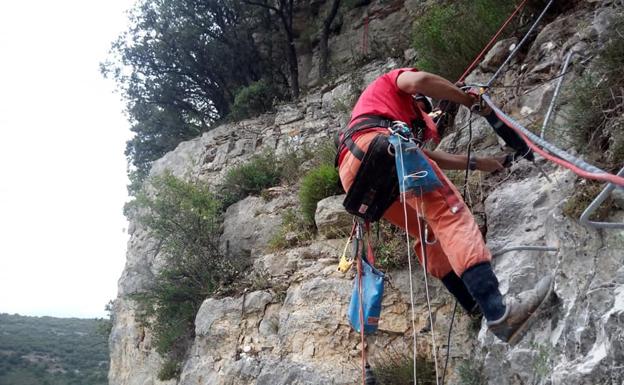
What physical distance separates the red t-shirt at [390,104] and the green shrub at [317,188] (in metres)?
2.33

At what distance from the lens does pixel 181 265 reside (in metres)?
7.68

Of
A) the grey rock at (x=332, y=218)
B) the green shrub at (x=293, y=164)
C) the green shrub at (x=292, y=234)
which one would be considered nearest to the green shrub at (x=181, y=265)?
the green shrub at (x=292, y=234)

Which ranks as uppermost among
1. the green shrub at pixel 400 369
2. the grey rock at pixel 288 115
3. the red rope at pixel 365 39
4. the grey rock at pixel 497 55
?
the red rope at pixel 365 39

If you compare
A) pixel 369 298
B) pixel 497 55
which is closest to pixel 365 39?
pixel 497 55

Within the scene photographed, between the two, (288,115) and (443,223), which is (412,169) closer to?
(443,223)

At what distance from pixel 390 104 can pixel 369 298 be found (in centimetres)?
137

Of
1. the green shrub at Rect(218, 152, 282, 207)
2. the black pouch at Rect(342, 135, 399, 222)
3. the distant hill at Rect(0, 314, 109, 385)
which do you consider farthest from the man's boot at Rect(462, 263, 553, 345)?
the distant hill at Rect(0, 314, 109, 385)

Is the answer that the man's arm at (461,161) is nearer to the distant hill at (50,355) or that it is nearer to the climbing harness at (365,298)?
the climbing harness at (365,298)

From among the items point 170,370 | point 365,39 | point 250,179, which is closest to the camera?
point 170,370

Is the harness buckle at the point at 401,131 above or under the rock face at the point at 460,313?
above

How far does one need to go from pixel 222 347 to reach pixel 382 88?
136 inches

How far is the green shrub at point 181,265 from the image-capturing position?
745 cm

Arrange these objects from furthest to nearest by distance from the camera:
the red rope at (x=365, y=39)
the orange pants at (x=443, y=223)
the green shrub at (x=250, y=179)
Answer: the red rope at (x=365, y=39)
the green shrub at (x=250, y=179)
the orange pants at (x=443, y=223)

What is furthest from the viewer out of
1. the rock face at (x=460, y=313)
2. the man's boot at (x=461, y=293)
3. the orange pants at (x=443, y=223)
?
the man's boot at (x=461, y=293)
